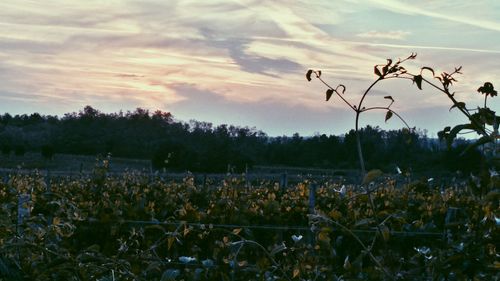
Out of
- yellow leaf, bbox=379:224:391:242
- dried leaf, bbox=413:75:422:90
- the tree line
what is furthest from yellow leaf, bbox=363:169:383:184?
the tree line

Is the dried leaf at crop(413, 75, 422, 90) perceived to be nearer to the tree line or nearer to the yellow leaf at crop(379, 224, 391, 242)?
the yellow leaf at crop(379, 224, 391, 242)

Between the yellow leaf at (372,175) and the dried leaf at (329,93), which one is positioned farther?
the dried leaf at (329,93)

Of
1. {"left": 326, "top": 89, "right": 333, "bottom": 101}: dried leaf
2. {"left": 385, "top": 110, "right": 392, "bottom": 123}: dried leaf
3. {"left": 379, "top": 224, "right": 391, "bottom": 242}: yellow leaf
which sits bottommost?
{"left": 379, "top": 224, "right": 391, "bottom": 242}: yellow leaf

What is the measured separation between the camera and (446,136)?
1.95 m

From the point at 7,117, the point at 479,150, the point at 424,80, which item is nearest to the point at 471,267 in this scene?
the point at 479,150

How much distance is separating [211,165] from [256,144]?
7.18 metres

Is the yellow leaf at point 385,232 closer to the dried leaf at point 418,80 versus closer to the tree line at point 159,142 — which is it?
the dried leaf at point 418,80

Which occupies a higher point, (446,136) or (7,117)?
(7,117)

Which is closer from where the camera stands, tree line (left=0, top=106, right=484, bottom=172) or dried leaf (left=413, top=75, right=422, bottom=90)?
dried leaf (left=413, top=75, right=422, bottom=90)

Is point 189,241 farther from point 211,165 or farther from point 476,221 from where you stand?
point 211,165

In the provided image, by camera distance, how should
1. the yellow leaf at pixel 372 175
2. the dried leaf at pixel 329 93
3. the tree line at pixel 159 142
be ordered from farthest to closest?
the tree line at pixel 159 142, the dried leaf at pixel 329 93, the yellow leaf at pixel 372 175

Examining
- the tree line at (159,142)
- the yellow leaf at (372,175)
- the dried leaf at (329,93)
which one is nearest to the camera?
the yellow leaf at (372,175)

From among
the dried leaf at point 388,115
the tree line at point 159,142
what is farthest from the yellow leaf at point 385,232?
the tree line at point 159,142

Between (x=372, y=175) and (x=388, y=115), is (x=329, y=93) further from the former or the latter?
(x=372, y=175)
